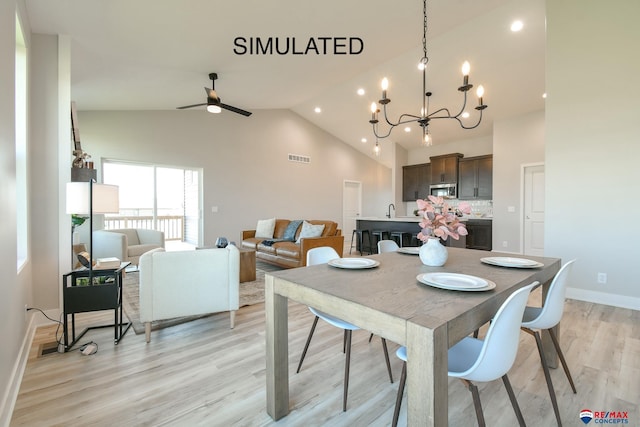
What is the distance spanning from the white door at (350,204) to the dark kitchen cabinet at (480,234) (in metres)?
3.40

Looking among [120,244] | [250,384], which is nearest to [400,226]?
[250,384]

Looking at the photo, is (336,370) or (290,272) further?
(336,370)

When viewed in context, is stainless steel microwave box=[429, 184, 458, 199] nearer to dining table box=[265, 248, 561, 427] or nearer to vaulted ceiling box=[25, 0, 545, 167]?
vaulted ceiling box=[25, 0, 545, 167]

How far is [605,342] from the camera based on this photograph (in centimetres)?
235

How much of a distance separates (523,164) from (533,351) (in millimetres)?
5196

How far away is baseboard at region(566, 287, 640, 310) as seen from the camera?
3116 millimetres

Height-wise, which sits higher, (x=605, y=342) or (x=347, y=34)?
(x=347, y=34)

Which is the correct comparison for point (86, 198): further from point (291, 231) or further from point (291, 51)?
point (291, 231)

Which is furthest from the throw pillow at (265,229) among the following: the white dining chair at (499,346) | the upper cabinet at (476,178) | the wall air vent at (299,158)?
the white dining chair at (499,346)

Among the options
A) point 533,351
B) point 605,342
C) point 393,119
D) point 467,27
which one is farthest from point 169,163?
point 605,342

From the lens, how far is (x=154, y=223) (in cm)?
594

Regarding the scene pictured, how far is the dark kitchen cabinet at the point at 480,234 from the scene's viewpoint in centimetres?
671

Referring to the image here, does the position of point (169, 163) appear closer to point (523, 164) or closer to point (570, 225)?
point (570, 225)

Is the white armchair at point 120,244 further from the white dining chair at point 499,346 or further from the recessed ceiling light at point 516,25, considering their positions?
the recessed ceiling light at point 516,25
